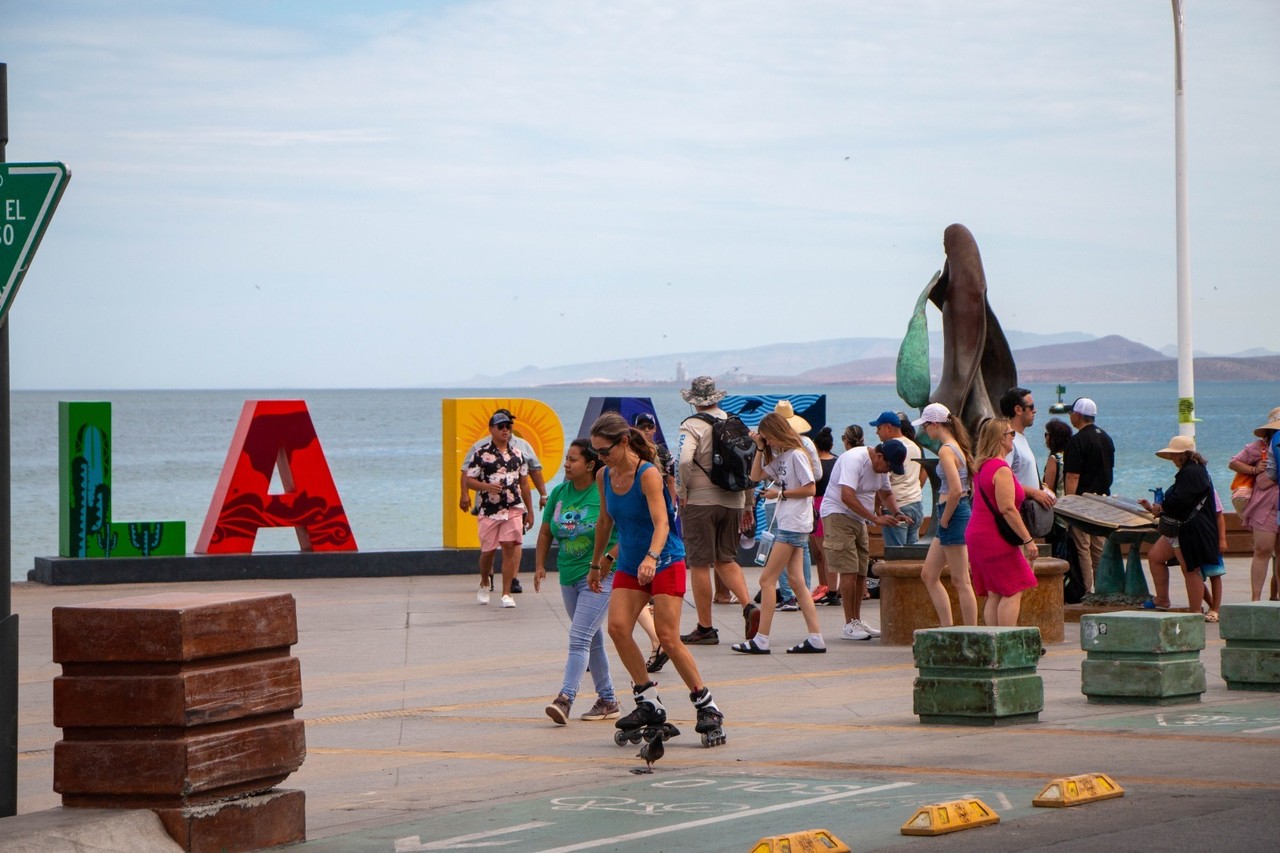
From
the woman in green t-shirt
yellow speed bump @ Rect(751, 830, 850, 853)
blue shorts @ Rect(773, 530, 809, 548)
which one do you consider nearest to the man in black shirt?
blue shorts @ Rect(773, 530, 809, 548)

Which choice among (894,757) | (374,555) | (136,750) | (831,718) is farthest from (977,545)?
(374,555)

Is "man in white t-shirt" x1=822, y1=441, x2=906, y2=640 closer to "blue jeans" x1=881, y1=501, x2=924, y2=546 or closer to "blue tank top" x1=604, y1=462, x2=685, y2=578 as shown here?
"blue jeans" x1=881, y1=501, x2=924, y2=546

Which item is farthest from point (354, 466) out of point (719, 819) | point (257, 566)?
point (719, 819)

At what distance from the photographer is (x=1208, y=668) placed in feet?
38.7

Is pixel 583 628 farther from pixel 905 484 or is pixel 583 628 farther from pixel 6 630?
pixel 905 484

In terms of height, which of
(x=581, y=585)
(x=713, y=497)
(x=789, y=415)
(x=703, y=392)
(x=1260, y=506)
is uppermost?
(x=703, y=392)

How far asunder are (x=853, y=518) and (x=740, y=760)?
218 inches

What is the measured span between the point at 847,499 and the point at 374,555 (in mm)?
8306

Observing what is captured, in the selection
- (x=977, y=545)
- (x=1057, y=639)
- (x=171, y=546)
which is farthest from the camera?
(x=171, y=546)

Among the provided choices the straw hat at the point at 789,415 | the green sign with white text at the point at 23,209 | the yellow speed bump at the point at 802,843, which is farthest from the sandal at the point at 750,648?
the green sign with white text at the point at 23,209

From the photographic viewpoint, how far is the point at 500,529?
54.5 ft

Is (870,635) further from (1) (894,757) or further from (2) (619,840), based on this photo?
(2) (619,840)

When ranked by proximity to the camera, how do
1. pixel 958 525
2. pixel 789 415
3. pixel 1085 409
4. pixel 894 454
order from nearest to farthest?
pixel 958 525
pixel 894 454
pixel 789 415
pixel 1085 409

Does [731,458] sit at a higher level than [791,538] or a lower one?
higher
